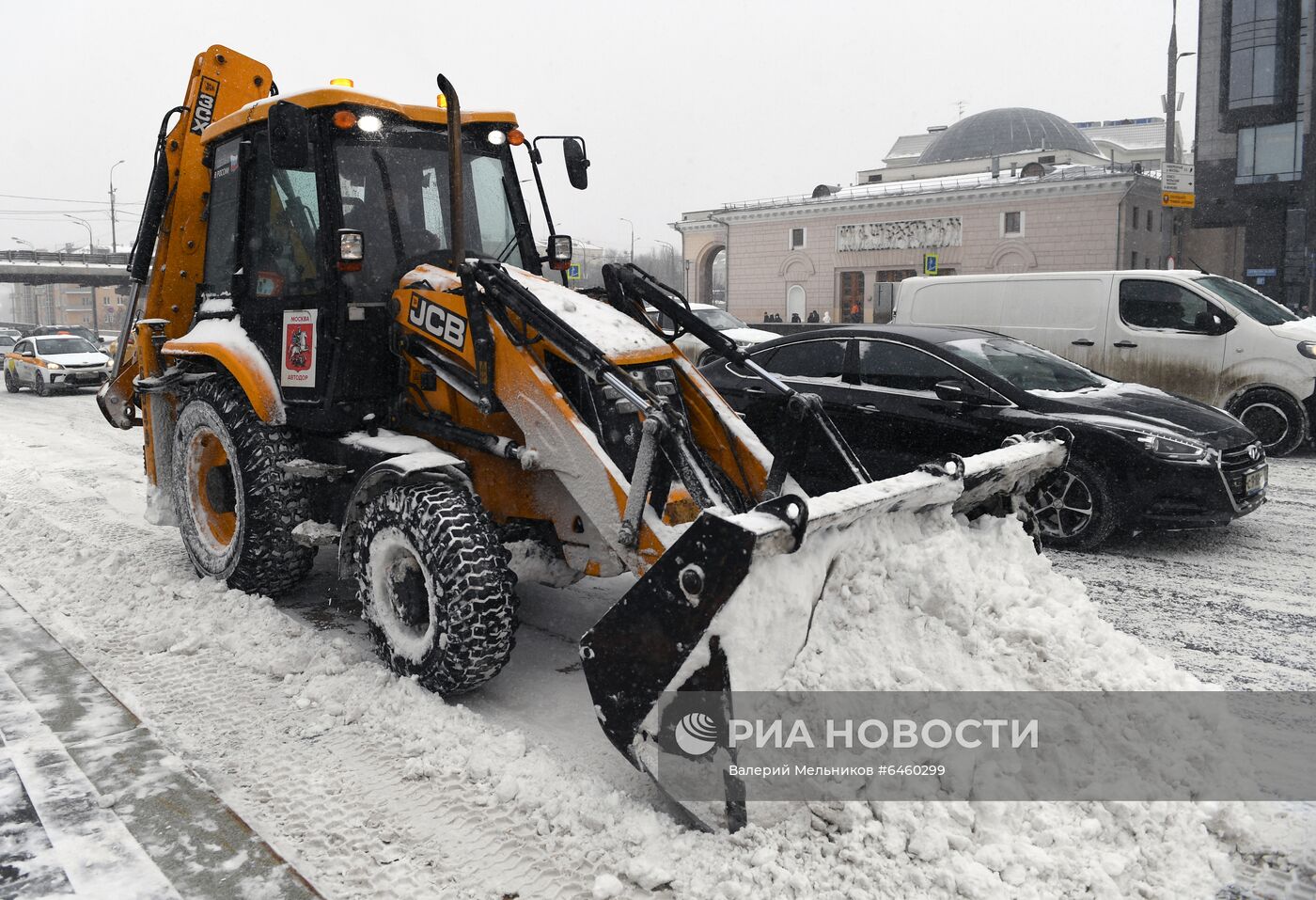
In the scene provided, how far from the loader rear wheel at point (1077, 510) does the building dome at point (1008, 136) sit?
4994cm

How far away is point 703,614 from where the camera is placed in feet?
9.64

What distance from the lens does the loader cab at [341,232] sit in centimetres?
472

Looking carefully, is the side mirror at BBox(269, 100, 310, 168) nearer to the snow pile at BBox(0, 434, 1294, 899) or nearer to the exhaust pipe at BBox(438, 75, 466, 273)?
the exhaust pipe at BBox(438, 75, 466, 273)

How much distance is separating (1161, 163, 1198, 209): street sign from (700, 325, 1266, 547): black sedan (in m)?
13.7

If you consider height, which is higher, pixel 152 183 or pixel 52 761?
pixel 152 183

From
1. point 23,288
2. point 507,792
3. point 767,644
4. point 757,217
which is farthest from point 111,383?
point 23,288

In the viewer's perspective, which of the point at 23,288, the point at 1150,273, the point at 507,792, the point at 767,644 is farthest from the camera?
the point at 23,288

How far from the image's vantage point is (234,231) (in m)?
5.50

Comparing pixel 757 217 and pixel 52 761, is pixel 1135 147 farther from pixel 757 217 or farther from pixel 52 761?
pixel 52 761

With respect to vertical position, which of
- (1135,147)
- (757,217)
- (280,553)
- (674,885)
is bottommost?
(674,885)

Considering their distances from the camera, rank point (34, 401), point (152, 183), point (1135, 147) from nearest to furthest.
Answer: point (152, 183)
point (34, 401)
point (1135, 147)

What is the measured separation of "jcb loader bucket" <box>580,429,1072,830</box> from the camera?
2.90 metres

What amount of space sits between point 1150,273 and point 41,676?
10.6 m

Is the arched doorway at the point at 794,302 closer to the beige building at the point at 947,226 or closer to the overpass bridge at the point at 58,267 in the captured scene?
the beige building at the point at 947,226
